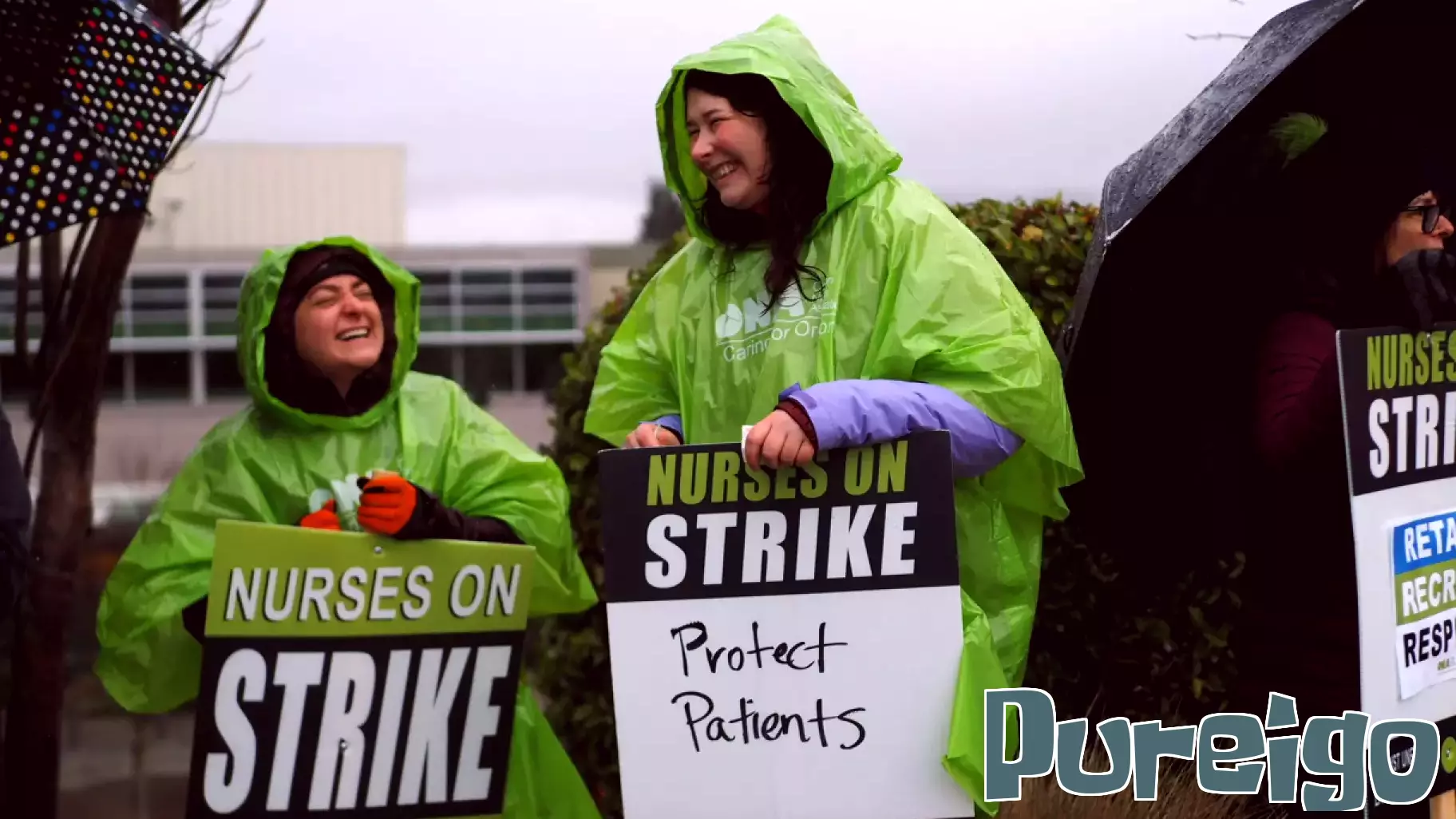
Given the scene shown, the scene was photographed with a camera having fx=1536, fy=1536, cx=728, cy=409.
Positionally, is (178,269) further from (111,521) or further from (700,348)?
(700,348)

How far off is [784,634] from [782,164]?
0.75 meters

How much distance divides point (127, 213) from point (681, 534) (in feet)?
6.90

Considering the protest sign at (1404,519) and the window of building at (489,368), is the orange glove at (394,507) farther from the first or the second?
the window of building at (489,368)

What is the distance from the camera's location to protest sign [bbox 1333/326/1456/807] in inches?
91.1

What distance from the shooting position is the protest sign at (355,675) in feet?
9.02

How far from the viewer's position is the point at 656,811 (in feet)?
7.23

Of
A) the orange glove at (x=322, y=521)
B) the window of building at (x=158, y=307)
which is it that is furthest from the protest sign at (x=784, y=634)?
the window of building at (x=158, y=307)

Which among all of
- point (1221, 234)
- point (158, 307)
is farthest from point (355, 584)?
point (158, 307)

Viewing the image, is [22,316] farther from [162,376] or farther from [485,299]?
[485,299]

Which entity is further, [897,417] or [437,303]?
[437,303]

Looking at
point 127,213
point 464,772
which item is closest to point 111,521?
point 127,213

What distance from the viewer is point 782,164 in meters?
2.43

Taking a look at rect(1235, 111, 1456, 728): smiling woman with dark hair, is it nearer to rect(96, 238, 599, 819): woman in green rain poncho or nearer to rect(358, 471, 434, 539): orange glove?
rect(96, 238, 599, 819): woman in green rain poncho

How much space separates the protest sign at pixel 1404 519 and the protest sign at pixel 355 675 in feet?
4.78
